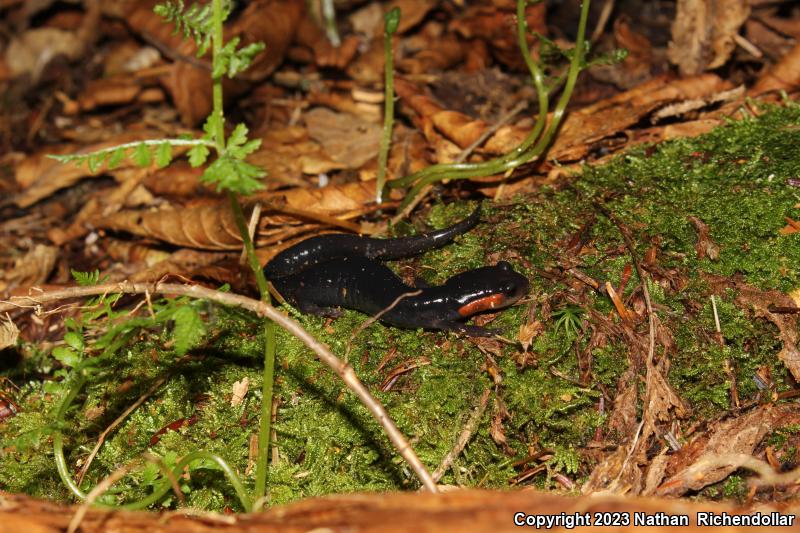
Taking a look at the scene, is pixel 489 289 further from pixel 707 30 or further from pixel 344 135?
pixel 707 30

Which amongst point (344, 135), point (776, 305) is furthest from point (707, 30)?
point (344, 135)

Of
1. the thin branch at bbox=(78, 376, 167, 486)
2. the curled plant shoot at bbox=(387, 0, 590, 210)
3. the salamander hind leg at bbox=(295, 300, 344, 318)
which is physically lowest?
the thin branch at bbox=(78, 376, 167, 486)

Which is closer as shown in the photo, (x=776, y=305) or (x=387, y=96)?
(x=776, y=305)

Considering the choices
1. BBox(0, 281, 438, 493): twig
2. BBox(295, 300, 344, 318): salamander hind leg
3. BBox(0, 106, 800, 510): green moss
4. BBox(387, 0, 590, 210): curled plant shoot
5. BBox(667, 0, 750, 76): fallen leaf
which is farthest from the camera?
BBox(667, 0, 750, 76): fallen leaf

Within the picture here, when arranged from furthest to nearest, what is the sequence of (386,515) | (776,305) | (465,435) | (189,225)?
(189,225) → (776,305) → (465,435) → (386,515)

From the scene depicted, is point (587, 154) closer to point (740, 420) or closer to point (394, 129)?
point (394, 129)

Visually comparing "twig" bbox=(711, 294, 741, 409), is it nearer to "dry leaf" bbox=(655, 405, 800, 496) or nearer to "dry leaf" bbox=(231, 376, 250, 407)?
"dry leaf" bbox=(655, 405, 800, 496)

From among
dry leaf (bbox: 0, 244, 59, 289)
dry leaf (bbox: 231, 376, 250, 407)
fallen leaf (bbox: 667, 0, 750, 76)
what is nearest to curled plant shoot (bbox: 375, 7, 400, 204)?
dry leaf (bbox: 231, 376, 250, 407)
